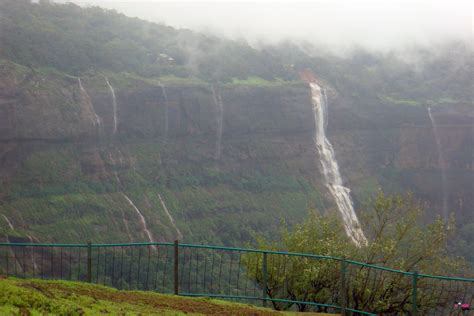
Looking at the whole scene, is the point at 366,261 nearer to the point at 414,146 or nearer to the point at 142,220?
the point at 142,220

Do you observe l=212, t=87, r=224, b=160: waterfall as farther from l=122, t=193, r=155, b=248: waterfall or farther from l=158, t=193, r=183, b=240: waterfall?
l=122, t=193, r=155, b=248: waterfall

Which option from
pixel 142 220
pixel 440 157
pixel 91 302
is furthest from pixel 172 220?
pixel 91 302

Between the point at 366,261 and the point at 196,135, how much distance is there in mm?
51215

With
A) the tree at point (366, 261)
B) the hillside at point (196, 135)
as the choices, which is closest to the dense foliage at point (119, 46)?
the hillside at point (196, 135)

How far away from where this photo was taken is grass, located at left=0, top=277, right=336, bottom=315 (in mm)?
10711

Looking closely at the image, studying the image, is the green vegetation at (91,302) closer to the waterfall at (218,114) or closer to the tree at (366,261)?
the tree at (366,261)

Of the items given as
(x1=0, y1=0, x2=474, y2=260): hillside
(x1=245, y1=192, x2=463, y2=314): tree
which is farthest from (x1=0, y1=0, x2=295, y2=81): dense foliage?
(x1=245, y1=192, x2=463, y2=314): tree

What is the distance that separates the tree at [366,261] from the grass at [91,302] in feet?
12.0

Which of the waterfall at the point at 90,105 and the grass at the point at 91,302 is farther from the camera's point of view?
the waterfall at the point at 90,105

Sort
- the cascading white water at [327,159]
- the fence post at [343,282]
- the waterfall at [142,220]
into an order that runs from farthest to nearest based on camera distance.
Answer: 1. the cascading white water at [327,159]
2. the waterfall at [142,220]
3. the fence post at [343,282]

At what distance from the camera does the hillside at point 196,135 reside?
190 ft

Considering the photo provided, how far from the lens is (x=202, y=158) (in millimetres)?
70625

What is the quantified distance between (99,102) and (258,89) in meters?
18.9

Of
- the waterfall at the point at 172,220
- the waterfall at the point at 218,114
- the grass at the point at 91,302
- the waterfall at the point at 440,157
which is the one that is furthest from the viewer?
the waterfall at the point at 440,157
